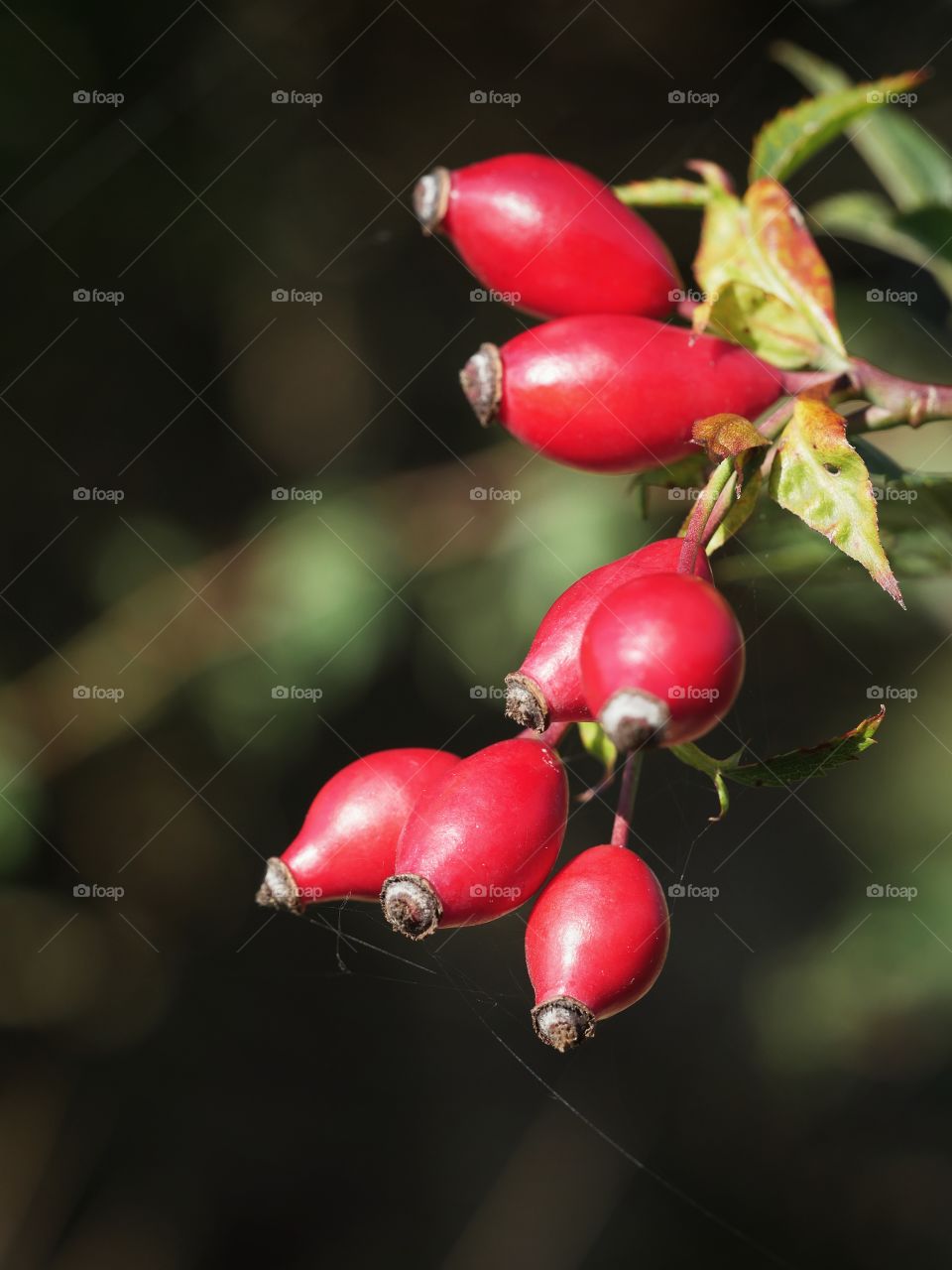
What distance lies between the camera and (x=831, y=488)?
1.28m

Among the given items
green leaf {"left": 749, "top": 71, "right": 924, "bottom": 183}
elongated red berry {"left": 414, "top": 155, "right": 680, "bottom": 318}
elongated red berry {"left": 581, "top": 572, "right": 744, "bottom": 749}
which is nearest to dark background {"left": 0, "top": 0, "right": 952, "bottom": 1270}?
green leaf {"left": 749, "top": 71, "right": 924, "bottom": 183}

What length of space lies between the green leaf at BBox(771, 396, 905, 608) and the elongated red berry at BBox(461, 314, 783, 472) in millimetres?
140

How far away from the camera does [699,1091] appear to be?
4039 millimetres

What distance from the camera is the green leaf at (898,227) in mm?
2018

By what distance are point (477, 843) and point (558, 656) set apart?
0.25 meters

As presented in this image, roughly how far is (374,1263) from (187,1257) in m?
0.71

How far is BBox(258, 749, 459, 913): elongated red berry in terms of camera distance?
1447 millimetres

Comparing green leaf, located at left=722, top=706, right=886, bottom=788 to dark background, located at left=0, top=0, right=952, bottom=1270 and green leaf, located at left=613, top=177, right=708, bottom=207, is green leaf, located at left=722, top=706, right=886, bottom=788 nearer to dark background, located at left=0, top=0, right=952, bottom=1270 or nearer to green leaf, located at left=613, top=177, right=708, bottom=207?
green leaf, located at left=613, top=177, right=708, bottom=207

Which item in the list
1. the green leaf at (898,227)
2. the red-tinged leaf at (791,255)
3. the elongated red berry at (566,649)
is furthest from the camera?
the green leaf at (898,227)

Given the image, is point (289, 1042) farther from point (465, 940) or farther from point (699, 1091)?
point (699, 1091)

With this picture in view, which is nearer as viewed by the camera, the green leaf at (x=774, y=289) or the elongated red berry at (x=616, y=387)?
the elongated red berry at (x=616, y=387)

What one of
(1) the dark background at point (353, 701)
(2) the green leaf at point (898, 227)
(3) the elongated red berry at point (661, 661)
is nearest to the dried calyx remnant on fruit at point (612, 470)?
(3) the elongated red berry at point (661, 661)

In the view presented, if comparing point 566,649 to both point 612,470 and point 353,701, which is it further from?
point 353,701

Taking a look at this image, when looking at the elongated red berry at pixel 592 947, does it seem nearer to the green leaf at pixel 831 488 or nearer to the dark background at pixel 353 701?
the green leaf at pixel 831 488
